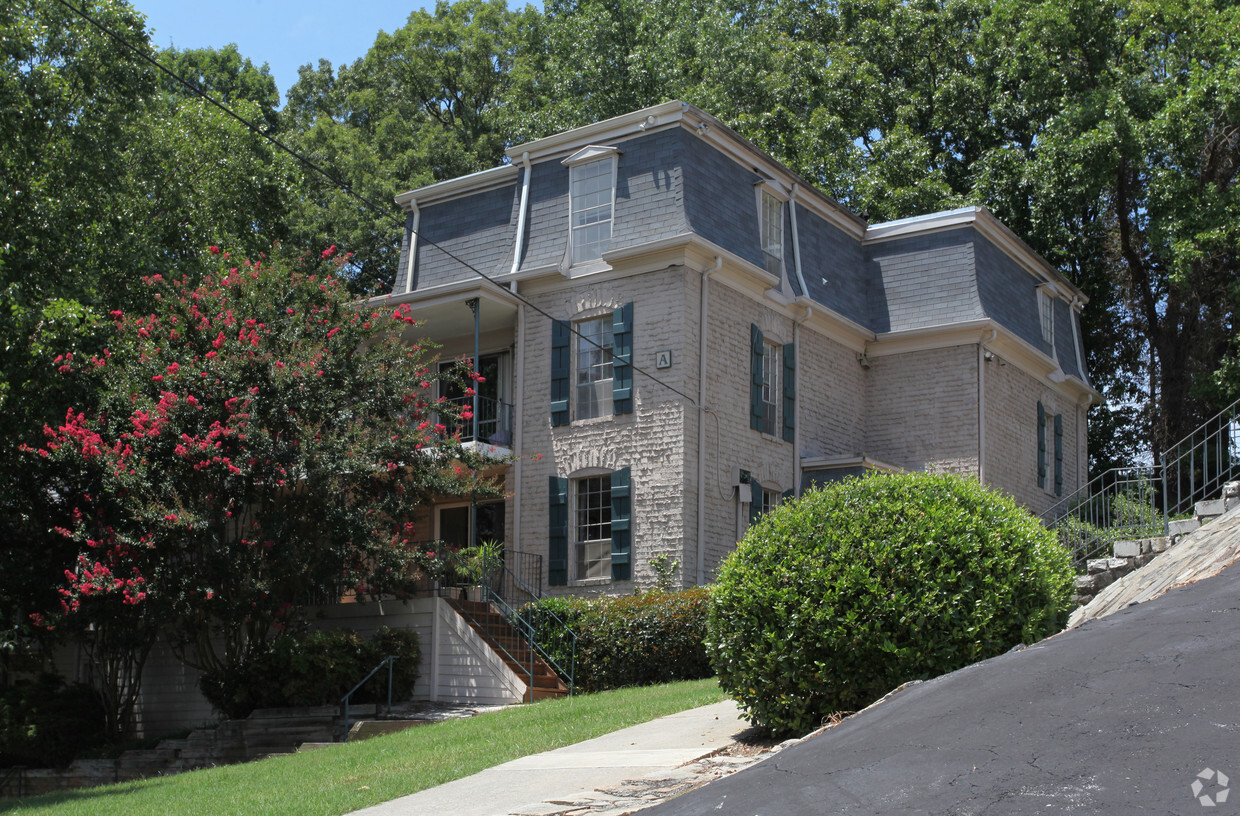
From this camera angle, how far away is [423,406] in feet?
57.2

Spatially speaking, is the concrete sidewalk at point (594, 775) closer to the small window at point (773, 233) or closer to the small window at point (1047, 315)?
the small window at point (773, 233)

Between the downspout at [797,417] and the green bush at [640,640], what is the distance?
16.1 ft

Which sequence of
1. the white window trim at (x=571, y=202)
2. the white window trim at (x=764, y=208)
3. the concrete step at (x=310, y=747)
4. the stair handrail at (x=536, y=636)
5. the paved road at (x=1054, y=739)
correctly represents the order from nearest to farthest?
the paved road at (x=1054, y=739)
the concrete step at (x=310, y=747)
the stair handrail at (x=536, y=636)
the white window trim at (x=571, y=202)
the white window trim at (x=764, y=208)

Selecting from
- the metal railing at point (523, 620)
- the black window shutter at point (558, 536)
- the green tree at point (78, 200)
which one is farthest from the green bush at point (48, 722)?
the black window shutter at point (558, 536)

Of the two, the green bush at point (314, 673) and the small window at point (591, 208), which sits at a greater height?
the small window at point (591, 208)

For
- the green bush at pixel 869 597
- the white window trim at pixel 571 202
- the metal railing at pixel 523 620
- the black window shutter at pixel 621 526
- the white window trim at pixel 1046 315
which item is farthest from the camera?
the white window trim at pixel 1046 315

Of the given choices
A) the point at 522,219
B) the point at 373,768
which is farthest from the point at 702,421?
the point at 373,768

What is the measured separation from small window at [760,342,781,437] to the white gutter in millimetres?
4607

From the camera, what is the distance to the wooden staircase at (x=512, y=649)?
679 inches

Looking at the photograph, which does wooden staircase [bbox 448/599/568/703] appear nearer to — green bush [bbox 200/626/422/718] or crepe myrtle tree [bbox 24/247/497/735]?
green bush [bbox 200/626/422/718]

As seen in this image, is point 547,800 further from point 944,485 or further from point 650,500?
point 650,500

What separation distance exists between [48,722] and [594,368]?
9718 mm

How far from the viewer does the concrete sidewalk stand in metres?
8.15

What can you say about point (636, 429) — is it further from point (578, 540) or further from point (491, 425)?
point (491, 425)
